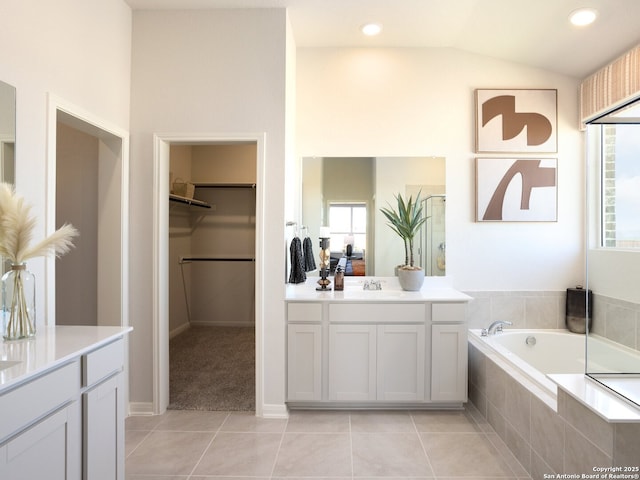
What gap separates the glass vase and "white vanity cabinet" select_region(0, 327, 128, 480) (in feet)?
0.21

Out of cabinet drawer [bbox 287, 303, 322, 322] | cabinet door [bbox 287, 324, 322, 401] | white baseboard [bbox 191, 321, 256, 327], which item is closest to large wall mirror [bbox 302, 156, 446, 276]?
cabinet drawer [bbox 287, 303, 322, 322]

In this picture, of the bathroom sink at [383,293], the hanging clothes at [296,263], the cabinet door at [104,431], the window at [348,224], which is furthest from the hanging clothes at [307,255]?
the cabinet door at [104,431]

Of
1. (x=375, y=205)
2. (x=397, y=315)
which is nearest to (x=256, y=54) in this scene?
(x=375, y=205)

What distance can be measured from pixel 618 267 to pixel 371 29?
238 cm

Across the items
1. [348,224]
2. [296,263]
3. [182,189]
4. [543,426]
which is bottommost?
[543,426]

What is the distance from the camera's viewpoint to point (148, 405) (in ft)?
9.21

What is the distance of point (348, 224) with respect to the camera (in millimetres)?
3367

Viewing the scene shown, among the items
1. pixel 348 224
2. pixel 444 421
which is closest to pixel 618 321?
pixel 444 421

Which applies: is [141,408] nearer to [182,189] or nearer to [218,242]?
[182,189]

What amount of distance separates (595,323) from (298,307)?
176 cm

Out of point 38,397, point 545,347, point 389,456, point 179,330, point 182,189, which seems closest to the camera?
point 38,397

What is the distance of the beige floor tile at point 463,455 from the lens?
212cm

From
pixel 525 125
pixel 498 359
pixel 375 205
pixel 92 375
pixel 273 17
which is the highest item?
pixel 273 17

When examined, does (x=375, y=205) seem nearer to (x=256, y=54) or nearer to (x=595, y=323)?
(x=256, y=54)
